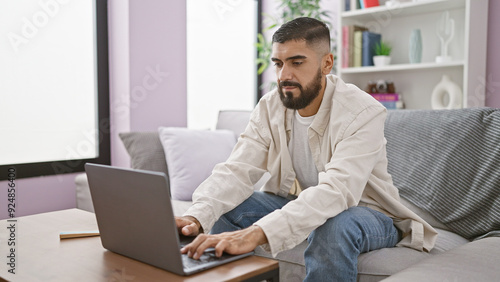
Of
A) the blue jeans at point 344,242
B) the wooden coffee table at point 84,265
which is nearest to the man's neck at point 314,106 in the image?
the blue jeans at point 344,242

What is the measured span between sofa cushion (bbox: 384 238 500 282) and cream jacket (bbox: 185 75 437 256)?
6.3 inches

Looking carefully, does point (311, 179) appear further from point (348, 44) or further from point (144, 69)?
point (348, 44)

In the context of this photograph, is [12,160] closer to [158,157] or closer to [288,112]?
[158,157]

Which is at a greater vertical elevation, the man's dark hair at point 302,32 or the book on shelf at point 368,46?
the book on shelf at point 368,46

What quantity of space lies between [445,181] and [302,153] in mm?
536

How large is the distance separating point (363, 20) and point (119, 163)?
1879 millimetres

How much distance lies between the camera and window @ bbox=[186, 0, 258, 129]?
3357mm

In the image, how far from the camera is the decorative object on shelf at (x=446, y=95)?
106 inches

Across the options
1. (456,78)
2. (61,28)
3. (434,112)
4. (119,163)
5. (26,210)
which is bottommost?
(26,210)

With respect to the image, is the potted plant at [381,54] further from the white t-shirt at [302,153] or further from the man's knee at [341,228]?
the man's knee at [341,228]

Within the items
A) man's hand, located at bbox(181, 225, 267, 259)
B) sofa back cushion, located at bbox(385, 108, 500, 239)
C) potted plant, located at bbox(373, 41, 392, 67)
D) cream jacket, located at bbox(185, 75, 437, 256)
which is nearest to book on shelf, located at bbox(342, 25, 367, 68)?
potted plant, located at bbox(373, 41, 392, 67)

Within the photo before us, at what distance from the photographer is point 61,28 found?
2.58 meters

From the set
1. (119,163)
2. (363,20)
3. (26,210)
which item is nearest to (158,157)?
(119,163)

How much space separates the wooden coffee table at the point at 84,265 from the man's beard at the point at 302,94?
2.17 feet
